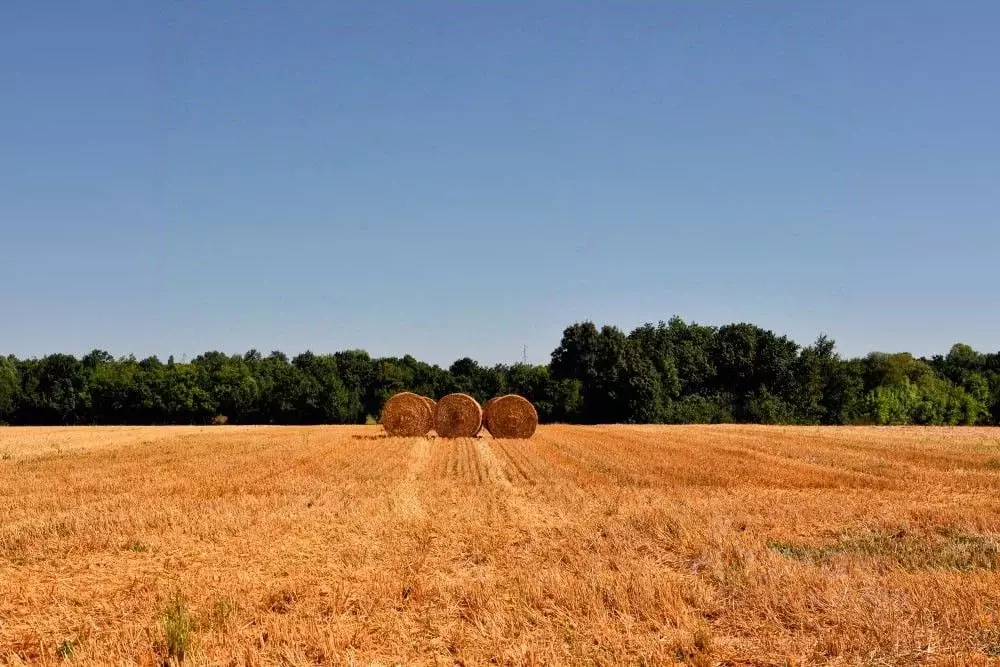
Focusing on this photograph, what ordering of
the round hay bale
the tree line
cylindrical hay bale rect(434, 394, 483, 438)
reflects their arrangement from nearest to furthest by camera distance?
cylindrical hay bale rect(434, 394, 483, 438), the round hay bale, the tree line

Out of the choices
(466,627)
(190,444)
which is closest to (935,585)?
(466,627)

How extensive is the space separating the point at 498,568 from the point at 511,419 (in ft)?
→ 73.8

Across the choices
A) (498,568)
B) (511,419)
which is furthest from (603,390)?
(498,568)

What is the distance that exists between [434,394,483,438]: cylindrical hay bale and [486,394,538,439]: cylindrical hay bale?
634 mm

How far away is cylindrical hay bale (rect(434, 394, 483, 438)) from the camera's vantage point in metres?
30.7

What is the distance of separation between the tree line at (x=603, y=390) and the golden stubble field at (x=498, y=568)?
48957 mm

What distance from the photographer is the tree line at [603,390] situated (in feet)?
217

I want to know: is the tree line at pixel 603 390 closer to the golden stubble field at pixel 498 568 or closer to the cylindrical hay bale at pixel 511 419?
the cylindrical hay bale at pixel 511 419

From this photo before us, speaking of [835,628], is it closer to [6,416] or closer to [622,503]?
[622,503]

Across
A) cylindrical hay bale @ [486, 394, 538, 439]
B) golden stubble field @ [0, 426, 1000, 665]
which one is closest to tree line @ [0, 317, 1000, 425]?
cylindrical hay bale @ [486, 394, 538, 439]

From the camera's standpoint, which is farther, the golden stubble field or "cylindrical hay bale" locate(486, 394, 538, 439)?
"cylindrical hay bale" locate(486, 394, 538, 439)

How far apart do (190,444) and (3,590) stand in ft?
76.3

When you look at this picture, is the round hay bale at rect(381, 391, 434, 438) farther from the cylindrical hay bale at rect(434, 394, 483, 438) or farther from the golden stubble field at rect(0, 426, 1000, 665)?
the golden stubble field at rect(0, 426, 1000, 665)

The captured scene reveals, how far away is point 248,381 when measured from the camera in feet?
241
